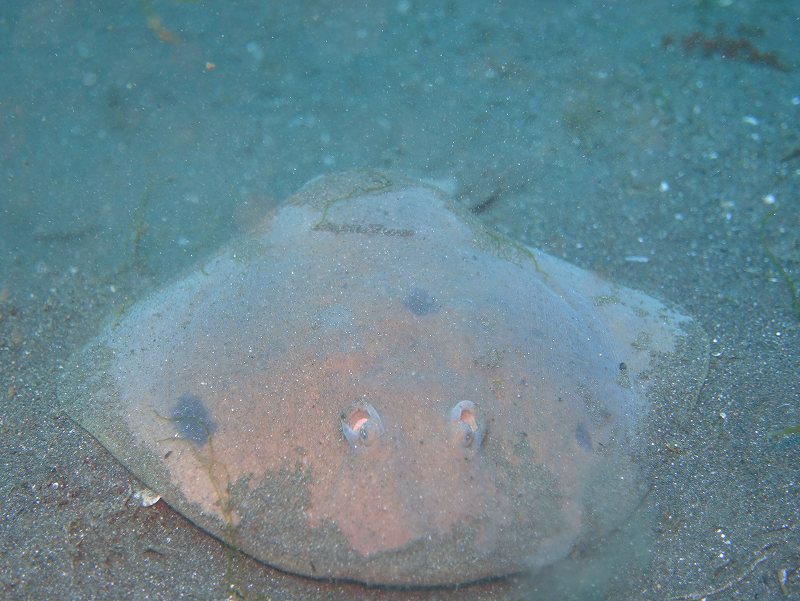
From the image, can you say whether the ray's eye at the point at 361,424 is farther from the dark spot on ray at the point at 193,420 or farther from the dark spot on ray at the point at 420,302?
the dark spot on ray at the point at 193,420

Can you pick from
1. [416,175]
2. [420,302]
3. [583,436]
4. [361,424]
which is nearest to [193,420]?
[361,424]

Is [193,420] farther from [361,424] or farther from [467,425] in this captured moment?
[467,425]

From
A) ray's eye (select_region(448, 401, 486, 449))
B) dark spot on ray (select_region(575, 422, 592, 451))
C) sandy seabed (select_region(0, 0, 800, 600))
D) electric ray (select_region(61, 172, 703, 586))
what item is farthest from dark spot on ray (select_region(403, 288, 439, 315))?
sandy seabed (select_region(0, 0, 800, 600))

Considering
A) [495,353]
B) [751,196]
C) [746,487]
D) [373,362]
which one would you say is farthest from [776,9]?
[373,362]

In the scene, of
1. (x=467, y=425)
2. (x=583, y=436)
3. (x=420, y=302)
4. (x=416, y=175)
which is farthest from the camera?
(x=416, y=175)

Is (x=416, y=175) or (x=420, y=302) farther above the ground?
(x=420, y=302)

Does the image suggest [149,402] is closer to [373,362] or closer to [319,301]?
[319,301]
